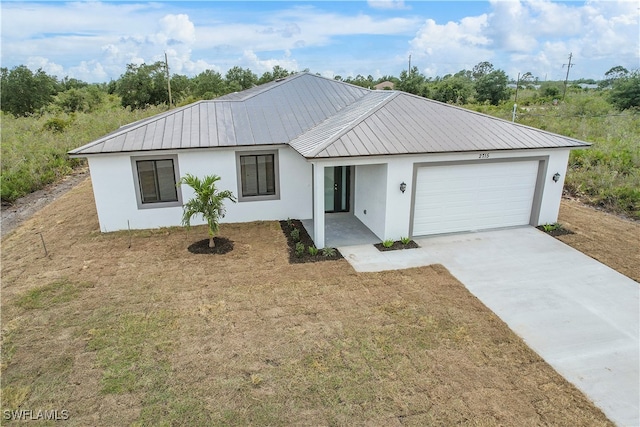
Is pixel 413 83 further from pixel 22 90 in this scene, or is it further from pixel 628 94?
pixel 22 90

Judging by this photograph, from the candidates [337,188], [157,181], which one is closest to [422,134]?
[337,188]

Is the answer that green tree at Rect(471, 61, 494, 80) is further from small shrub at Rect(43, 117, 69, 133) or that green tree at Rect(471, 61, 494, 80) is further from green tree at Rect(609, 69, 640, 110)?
small shrub at Rect(43, 117, 69, 133)

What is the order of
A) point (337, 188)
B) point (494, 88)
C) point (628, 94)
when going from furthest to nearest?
point (494, 88) → point (628, 94) → point (337, 188)

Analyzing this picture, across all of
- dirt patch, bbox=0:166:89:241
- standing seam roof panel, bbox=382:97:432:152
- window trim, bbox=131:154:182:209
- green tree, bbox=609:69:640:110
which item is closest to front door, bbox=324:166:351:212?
standing seam roof panel, bbox=382:97:432:152

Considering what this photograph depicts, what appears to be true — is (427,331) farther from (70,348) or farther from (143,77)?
(143,77)

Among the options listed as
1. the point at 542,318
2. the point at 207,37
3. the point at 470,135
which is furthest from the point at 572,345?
the point at 207,37

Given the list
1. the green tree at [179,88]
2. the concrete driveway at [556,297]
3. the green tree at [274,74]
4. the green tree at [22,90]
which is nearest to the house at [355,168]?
the concrete driveway at [556,297]

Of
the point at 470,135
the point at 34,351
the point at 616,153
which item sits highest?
the point at 470,135
